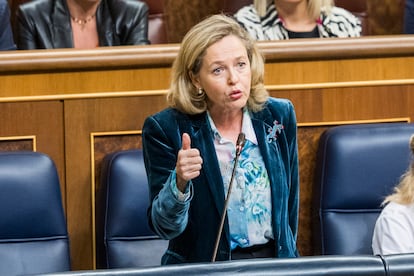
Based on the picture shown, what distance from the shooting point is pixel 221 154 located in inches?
51.4

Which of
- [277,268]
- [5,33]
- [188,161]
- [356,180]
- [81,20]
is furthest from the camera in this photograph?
[81,20]

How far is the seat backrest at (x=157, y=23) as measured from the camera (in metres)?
2.40

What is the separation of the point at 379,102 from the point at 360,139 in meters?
0.14

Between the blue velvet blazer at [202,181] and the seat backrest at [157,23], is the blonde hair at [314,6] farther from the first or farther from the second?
the blue velvet blazer at [202,181]

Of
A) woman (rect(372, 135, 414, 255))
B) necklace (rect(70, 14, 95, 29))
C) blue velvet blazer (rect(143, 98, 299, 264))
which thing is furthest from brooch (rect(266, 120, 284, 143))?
necklace (rect(70, 14, 95, 29))

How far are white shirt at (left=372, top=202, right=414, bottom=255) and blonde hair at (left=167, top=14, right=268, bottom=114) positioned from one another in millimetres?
397

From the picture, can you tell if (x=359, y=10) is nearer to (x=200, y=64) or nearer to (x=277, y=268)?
(x=200, y=64)

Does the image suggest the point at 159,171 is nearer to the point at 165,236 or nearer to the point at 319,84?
the point at 165,236

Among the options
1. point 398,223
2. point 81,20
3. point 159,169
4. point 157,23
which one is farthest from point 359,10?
point 159,169

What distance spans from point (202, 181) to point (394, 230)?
0.44 metres

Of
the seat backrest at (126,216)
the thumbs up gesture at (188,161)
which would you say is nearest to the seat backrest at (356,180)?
the seat backrest at (126,216)

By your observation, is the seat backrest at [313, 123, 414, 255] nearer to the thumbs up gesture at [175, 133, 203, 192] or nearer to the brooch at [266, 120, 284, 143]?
the brooch at [266, 120, 284, 143]

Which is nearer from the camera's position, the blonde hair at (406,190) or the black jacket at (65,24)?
the blonde hair at (406,190)

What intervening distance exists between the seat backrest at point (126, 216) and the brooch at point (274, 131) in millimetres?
381
